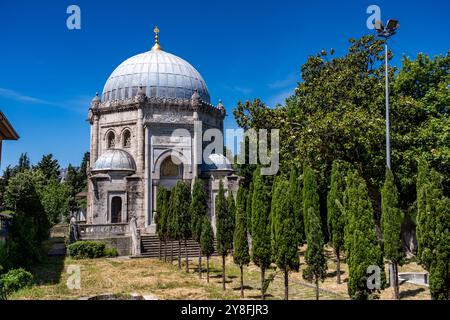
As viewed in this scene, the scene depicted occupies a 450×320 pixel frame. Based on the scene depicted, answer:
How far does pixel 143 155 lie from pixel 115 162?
7.46ft

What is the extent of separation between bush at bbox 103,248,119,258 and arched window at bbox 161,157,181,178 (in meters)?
9.54

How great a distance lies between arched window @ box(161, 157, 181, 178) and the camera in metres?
36.1

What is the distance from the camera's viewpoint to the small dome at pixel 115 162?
108 feet

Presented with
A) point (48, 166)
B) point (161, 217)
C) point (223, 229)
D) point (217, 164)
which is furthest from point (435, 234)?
point (48, 166)

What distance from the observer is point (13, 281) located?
15.9 meters

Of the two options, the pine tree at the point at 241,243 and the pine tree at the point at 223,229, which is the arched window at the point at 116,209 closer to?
the pine tree at the point at 223,229

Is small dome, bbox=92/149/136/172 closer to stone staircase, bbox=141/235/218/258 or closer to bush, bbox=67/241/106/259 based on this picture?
stone staircase, bbox=141/235/218/258

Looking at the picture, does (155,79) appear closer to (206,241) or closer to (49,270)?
(49,270)

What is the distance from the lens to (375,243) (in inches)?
512

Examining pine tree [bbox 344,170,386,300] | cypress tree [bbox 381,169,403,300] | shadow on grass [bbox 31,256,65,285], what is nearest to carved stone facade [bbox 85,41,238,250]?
shadow on grass [bbox 31,256,65,285]

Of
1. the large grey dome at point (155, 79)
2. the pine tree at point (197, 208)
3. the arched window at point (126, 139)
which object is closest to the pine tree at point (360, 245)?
the pine tree at point (197, 208)
